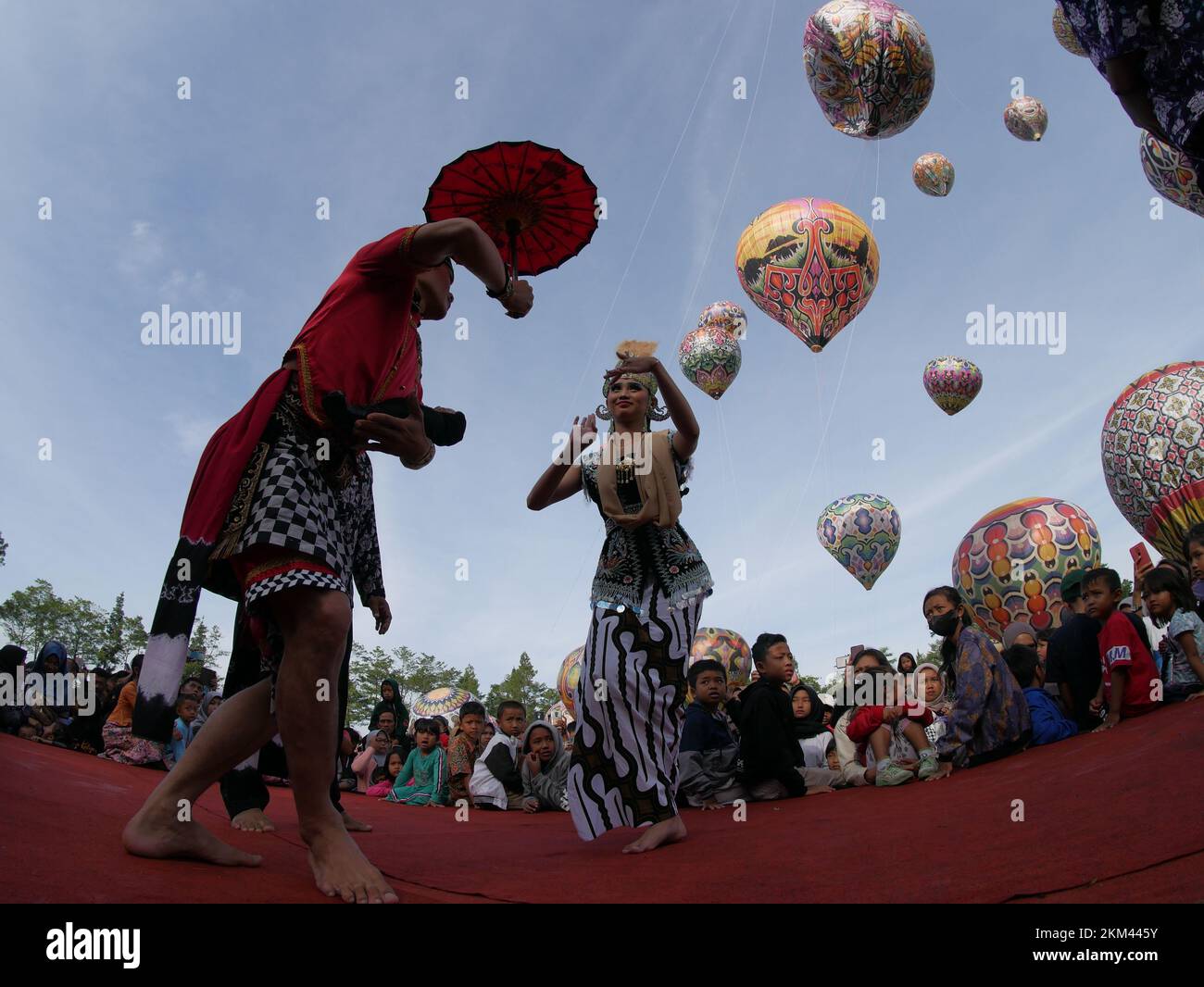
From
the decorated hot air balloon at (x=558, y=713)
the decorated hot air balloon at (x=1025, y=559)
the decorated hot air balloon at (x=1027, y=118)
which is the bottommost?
the decorated hot air balloon at (x=558, y=713)

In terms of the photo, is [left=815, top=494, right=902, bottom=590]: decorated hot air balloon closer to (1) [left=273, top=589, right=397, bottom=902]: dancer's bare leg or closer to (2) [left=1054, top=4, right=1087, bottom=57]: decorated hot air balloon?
(2) [left=1054, top=4, right=1087, bottom=57]: decorated hot air balloon

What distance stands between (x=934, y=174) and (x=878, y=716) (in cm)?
1513

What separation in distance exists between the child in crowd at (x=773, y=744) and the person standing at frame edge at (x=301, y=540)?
4.14m

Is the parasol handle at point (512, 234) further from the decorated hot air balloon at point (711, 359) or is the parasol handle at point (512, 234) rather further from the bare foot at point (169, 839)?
the decorated hot air balloon at point (711, 359)

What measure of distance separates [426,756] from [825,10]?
10.4 m

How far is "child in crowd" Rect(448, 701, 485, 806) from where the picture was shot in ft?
24.8

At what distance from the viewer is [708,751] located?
6227 millimetres

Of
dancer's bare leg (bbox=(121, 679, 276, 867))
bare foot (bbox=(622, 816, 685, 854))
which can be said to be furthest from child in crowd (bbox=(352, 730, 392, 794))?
dancer's bare leg (bbox=(121, 679, 276, 867))

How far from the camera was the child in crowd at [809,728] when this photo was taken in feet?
22.7

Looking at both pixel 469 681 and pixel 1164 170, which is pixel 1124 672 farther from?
pixel 469 681

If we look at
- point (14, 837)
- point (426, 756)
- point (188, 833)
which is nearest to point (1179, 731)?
point (188, 833)

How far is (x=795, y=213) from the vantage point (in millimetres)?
13711

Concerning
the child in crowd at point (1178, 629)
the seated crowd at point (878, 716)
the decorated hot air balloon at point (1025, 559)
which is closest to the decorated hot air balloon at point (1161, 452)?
the decorated hot air balloon at point (1025, 559)
